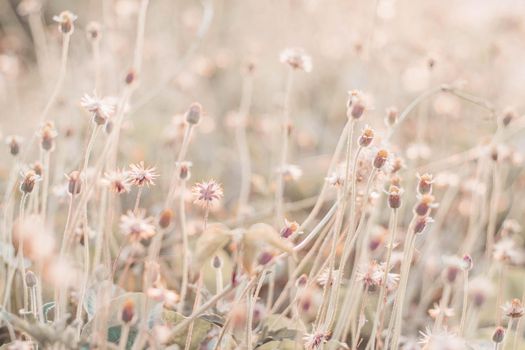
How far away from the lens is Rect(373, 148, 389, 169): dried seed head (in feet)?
2.15

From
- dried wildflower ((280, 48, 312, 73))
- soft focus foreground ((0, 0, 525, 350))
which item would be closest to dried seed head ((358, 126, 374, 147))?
soft focus foreground ((0, 0, 525, 350))

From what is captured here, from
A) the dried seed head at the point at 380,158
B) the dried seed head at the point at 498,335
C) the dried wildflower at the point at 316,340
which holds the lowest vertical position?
the dried wildflower at the point at 316,340

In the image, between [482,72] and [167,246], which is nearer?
[167,246]

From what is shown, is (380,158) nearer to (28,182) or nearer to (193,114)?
(193,114)

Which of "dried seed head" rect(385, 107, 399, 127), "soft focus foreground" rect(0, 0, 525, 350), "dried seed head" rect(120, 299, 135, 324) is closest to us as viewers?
"dried seed head" rect(120, 299, 135, 324)

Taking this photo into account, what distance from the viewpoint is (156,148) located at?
1548 millimetres

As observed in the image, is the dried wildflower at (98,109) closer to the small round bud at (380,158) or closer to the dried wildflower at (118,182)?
the dried wildflower at (118,182)

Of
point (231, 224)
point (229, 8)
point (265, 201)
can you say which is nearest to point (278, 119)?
point (265, 201)

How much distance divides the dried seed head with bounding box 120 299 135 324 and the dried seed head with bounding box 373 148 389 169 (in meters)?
0.28

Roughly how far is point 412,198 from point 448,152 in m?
0.17

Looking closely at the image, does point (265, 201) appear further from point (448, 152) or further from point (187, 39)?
point (187, 39)

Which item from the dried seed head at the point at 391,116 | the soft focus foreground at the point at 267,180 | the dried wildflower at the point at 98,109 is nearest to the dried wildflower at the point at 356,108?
the soft focus foreground at the point at 267,180

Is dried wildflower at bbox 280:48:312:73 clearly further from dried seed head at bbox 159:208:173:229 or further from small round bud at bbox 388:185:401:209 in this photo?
dried seed head at bbox 159:208:173:229

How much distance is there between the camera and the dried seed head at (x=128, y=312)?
517mm
